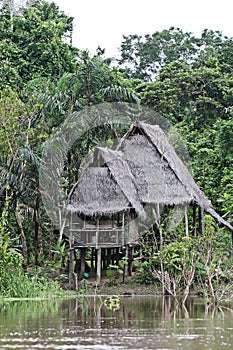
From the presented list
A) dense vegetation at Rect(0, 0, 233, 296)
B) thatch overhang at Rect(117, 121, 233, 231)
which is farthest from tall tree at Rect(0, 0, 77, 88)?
thatch overhang at Rect(117, 121, 233, 231)

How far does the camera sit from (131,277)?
66.7 ft

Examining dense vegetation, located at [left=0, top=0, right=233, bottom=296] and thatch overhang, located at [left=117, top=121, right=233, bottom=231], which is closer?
dense vegetation, located at [left=0, top=0, right=233, bottom=296]

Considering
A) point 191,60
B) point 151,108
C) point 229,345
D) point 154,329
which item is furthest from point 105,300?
point 191,60

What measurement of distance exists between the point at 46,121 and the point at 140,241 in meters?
4.53

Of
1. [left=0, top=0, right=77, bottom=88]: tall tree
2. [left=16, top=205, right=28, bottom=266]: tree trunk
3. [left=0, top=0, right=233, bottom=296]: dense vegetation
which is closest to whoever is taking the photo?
[left=0, top=0, right=233, bottom=296]: dense vegetation

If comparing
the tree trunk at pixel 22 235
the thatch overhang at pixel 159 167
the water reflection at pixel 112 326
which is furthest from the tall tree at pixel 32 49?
the water reflection at pixel 112 326

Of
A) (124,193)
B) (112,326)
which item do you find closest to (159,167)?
(124,193)

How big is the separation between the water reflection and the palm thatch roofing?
153 inches

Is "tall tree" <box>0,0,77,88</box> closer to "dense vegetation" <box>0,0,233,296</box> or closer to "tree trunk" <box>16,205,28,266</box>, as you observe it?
"dense vegetation" <box>0,0,233,296</box>

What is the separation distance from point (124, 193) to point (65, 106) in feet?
12.5

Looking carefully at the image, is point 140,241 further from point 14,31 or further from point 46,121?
point 14,31

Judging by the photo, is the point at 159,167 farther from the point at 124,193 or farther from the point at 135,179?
the point at 124,193

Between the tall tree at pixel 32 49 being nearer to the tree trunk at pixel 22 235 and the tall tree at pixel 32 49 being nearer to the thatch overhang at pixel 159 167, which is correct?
the thatch overhang at pixel 159 167

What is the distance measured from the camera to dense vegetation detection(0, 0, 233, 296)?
19.4 meters
